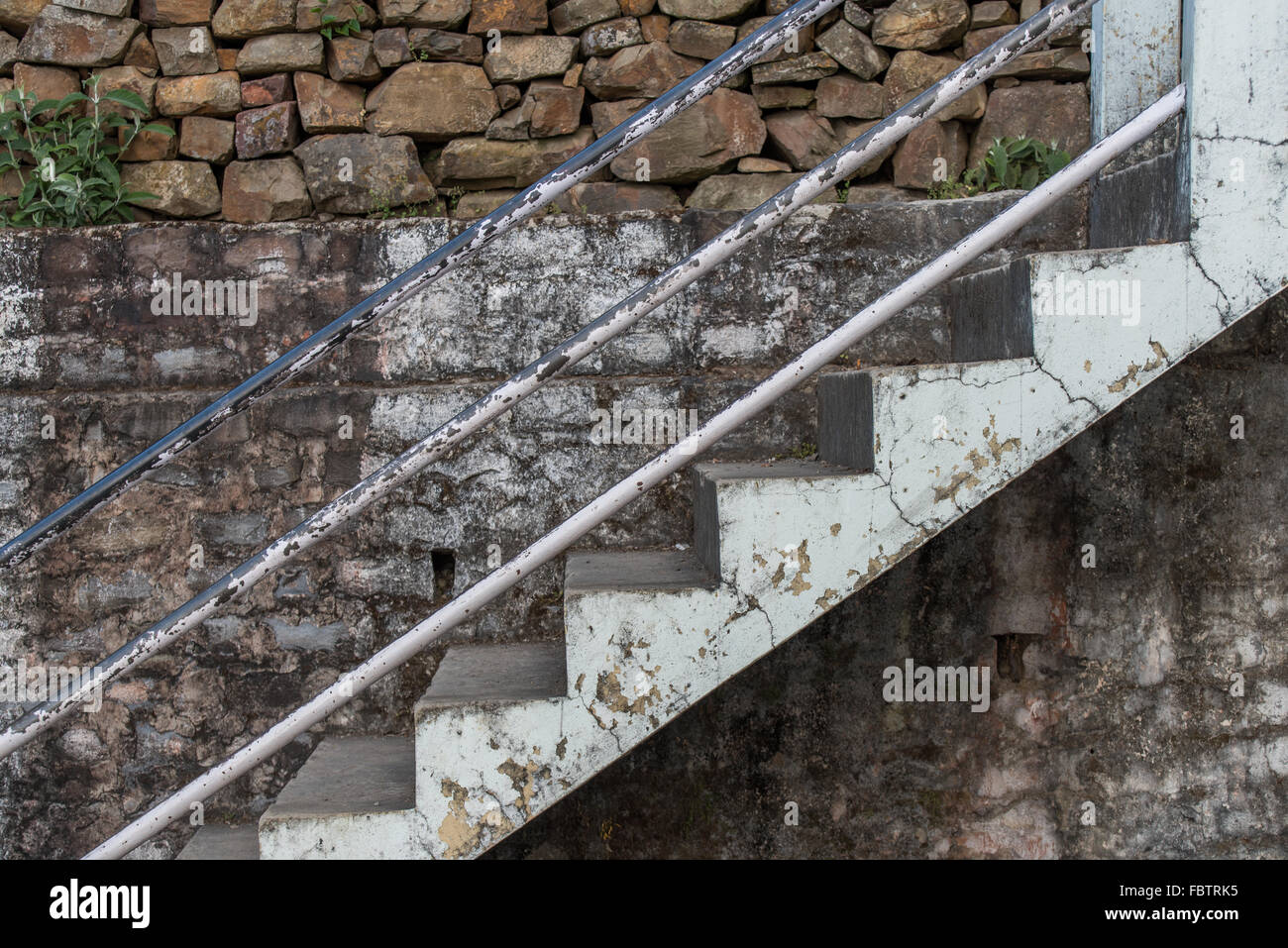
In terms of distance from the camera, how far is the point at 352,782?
2512 mm

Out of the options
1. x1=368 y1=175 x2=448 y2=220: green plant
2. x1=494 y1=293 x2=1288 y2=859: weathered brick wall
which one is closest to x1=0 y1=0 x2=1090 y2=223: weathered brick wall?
x1=368 y1=175 x2=448 y2=220: green plant

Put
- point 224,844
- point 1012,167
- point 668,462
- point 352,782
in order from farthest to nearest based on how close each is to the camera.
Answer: point 1012,167 → point 224,844 → point 352,782 → point 668,462

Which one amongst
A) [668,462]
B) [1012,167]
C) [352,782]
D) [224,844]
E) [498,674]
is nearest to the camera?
[668,462]

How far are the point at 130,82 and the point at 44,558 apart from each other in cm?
185

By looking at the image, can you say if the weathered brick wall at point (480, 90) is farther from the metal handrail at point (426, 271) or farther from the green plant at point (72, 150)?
the metal handrail at point (426, 271)

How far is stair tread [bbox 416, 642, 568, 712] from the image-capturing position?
7.62ft

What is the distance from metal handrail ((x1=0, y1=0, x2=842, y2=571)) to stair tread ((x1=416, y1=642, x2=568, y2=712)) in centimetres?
83

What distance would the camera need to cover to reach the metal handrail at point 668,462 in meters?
2.15

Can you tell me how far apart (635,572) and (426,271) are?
88cm

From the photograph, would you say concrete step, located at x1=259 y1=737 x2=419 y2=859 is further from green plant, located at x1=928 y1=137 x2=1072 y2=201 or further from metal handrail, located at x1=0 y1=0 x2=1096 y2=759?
green plant, located at x1=928 y1=137 x2=1072 y2=201

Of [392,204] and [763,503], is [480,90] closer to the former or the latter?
[392,204]

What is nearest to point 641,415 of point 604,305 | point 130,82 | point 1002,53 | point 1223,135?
point 604,305

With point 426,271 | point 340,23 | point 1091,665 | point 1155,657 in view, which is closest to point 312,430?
point 426,271

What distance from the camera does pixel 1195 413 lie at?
3.27 metres
